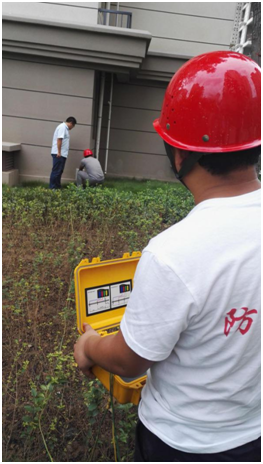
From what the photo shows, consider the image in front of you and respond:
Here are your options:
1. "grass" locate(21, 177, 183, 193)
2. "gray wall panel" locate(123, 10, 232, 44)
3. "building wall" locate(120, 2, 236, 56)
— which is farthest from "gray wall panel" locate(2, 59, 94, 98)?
"gray wall panel" locate(123, 10, 232, 44)

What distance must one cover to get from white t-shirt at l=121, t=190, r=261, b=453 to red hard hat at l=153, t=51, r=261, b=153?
16cm

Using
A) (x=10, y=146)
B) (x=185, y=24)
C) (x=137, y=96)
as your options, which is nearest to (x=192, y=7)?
(x=185, y=24)

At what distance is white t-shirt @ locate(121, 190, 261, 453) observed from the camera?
2.76 feet

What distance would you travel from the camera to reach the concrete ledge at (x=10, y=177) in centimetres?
768

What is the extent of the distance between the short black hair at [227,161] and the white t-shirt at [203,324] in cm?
8

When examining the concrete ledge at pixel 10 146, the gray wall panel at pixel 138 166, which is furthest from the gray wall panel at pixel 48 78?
the gray wall panel at pixel 138 166

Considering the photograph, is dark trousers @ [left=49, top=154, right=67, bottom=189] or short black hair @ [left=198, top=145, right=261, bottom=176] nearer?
short black hair @ [left=198, top=145, right=261, bottom=176]

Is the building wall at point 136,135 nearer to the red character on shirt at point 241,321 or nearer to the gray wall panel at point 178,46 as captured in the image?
the gray wall panel at point 178,46

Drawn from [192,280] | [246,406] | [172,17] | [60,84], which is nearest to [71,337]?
[246,406]

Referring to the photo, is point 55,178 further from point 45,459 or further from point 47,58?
point 45,459

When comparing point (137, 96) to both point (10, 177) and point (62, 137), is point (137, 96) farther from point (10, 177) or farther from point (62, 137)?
point (10, 177)

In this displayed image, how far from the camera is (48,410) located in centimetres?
221

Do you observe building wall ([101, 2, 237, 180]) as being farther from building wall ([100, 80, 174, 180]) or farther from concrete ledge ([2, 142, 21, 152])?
concrete ledge ([2, 142, 21, 152])

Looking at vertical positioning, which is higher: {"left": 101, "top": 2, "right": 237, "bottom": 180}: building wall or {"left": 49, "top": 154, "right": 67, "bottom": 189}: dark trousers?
{"left": 101, "top": 2, "right": 237, "bottom": 180}: building wall
